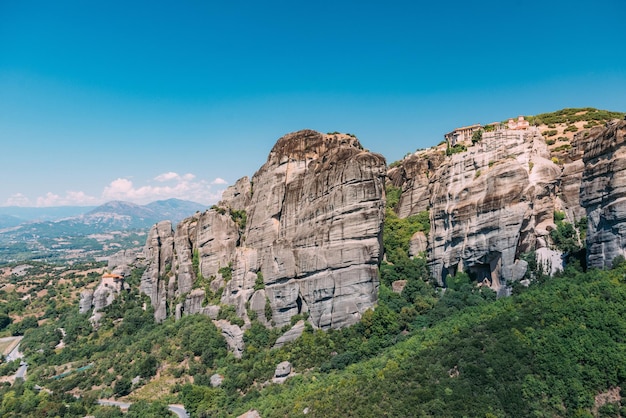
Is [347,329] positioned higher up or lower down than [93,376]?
higher up

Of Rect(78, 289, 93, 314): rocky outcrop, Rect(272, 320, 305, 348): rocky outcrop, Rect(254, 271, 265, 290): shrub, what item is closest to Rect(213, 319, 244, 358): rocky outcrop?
Rect(272, 320, 305, 348): rocky outcrop

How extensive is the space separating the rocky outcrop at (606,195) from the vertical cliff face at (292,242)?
18.9 meters

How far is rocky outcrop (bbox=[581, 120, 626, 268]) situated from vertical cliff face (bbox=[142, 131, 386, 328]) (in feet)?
61.9

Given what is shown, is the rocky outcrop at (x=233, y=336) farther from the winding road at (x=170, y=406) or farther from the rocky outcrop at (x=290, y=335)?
the winding road at (x=170, y=406)

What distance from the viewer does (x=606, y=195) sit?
31.7 m

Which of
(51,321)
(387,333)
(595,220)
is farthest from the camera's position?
(51,321)

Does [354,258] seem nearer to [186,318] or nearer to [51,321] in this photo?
[186,318]

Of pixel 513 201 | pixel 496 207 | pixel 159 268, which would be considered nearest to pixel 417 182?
pixel 496 207

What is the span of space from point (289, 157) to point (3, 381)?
173 feet

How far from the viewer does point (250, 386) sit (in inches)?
1592

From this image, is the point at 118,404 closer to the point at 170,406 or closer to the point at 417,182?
the point at 170,406

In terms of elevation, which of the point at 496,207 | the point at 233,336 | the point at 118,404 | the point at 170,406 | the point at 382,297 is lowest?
the point at 118,404

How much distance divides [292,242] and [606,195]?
101 ft

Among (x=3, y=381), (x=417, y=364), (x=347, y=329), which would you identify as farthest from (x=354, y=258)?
(x=3, y=381)
